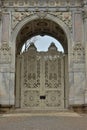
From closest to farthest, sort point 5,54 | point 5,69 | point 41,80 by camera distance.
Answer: point 5,69 → point 5,54 → point 41,80

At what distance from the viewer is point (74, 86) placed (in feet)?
56.2

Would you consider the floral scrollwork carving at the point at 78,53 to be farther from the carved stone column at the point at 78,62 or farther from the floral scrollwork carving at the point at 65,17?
the floral scrollwork carving at the point at 65,17

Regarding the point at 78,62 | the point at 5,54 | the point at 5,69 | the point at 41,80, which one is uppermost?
the point at 5,54

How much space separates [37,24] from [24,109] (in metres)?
4.69

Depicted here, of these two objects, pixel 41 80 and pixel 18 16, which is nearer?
pixel 18 16

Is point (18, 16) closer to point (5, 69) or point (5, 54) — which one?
point (5, 54)

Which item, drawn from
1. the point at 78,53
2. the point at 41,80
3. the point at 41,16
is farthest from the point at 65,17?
the point at 41,80

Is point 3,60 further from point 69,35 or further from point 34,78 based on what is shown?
point 69,35

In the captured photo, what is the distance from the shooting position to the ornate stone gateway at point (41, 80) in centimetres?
1808

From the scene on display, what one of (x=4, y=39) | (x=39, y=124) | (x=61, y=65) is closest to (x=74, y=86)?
(x=61, y=65)

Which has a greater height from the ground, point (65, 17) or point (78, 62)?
point (65, 17)

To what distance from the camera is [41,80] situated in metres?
18.3

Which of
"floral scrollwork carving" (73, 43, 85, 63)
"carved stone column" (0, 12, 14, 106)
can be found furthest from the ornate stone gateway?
"floral scrollwork carving" (73, 43, 85, 63)

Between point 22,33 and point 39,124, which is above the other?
point 22,33
